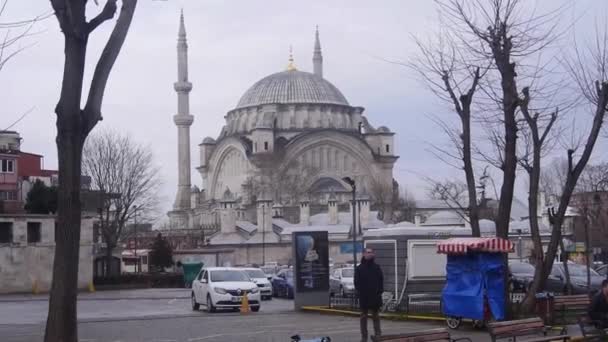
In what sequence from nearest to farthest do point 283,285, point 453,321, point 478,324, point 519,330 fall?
point 519,330, point 478,324, point 453,321, point 283,285

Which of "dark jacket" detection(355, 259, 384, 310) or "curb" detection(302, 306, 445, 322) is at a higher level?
"dark jacket" detection(355, 259, 384, 310)

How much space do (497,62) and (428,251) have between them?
25.2 ft

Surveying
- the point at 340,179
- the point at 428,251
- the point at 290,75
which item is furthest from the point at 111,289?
the point at 290,75

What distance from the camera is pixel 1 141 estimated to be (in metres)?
76.6

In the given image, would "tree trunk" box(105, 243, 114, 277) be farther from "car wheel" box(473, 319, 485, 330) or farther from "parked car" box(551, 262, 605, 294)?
"car wheel" box(473, 319, 485, 330)

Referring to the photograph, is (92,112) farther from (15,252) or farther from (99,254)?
(99,254)

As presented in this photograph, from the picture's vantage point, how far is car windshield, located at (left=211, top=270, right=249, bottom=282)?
3030cm

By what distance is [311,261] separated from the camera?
94.2ft

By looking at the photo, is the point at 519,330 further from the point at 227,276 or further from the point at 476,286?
the point at 227,276

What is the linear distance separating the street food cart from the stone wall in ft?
116

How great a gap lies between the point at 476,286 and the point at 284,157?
97.7 m

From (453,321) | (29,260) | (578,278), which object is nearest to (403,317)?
(453,321)

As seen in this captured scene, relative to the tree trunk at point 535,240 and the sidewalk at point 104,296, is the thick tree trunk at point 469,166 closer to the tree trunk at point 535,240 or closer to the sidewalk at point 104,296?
the tree trunk at point 535,240

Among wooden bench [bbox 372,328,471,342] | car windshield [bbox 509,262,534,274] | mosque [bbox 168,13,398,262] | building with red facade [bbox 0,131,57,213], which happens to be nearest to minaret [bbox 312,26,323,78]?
→ mosque [bbox 168,13,398,262]
